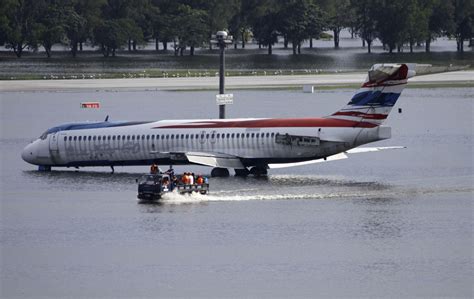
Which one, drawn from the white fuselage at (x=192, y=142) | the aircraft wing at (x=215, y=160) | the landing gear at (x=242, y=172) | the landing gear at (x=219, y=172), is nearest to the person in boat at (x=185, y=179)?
the aircraft wing at (x=215, y=160)

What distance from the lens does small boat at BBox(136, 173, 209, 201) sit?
8519 centimetres

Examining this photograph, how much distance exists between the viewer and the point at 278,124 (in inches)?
3743

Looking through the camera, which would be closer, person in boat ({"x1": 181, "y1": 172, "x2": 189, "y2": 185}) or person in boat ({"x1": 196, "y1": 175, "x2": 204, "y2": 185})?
person in boat ({"x1": 181, "y1": 172, "x2": 189, "y2": 185})

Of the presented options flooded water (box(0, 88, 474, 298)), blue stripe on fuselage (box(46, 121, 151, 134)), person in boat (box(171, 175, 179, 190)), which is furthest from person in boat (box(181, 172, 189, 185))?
blue stripe on fuselage (box(46, 121, 151, 134))

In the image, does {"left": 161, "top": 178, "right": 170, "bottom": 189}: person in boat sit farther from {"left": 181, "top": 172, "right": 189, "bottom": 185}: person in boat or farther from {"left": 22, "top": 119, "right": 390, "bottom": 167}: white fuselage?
{"left": 22, "top": 119, "right": 390, "bottom": 167}: white fuselage

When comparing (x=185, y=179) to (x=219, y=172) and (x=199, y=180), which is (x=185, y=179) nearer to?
(x=199, y=180)

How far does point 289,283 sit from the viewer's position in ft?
205

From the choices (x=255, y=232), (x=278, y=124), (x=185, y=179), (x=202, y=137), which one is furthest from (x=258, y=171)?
(x=255, y=232)

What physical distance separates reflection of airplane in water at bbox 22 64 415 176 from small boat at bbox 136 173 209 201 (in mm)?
9068

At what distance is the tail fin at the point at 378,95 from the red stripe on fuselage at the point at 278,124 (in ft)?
1.30

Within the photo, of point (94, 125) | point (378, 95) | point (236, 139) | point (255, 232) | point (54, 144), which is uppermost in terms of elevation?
point (378, 95)

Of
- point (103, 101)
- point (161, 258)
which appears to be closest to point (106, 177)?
point (161, 258)

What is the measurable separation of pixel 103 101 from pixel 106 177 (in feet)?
244

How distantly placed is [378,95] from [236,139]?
32.9 ft
